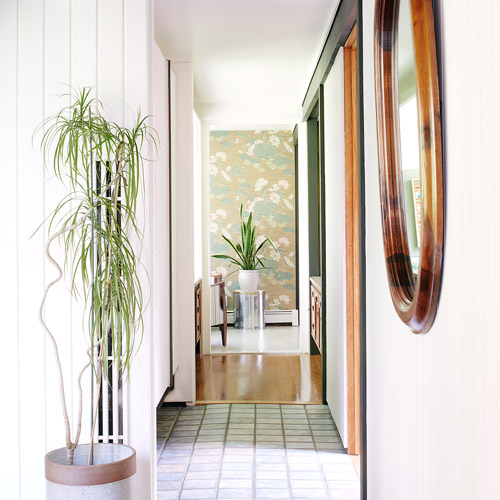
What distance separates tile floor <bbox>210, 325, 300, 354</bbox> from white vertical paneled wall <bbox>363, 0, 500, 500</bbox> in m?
4.51

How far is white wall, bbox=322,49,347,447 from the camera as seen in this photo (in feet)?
Result: 11.8

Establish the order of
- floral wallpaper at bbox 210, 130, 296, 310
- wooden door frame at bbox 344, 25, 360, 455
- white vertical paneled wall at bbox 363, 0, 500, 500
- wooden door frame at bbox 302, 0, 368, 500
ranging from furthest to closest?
floral wallpaper at bbox 210, 130, 296, 310, wooden door frame at bbox 344, 25, 360, 455, wooden door frame at bbox 302, 0, 368, 500, white vertical paneled wall at bbox 363, 0, 500, 500

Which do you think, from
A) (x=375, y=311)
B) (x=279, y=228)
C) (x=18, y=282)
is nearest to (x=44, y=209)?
(x=18, y=282)

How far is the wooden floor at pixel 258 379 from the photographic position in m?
4.68

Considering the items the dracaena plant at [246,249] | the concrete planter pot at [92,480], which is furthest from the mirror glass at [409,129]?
the dracaena plant at [246,249]

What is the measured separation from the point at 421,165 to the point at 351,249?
6.81 ft

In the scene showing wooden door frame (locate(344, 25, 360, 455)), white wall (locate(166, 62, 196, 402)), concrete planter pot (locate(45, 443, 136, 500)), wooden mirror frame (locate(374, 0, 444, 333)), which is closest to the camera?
wooden mirror frame (locate(374, 0, 444, 333))

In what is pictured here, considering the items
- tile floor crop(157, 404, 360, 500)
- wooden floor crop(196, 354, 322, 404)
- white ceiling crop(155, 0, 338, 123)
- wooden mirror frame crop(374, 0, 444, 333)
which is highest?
white ceiling crop(155, 0, 338, 123)

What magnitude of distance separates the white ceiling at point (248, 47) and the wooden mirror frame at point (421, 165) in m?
1.71

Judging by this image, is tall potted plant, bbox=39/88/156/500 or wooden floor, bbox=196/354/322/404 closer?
tall potted plant, bbox=39/88/156/500

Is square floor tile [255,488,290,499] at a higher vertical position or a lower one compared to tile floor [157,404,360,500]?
lower

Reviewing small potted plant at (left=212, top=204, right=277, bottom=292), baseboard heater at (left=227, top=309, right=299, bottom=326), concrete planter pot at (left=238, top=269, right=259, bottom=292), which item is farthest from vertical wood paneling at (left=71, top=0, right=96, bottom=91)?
baseboard heater at (left=227, top=309, right=299, bottom=326)

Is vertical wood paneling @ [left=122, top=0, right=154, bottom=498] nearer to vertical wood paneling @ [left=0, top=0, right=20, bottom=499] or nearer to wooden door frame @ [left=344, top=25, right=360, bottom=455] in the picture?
vertical wood paneling @ [left=0, top=0, right=20, bottom=499]

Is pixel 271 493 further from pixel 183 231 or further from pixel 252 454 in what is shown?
pixel 183 231
